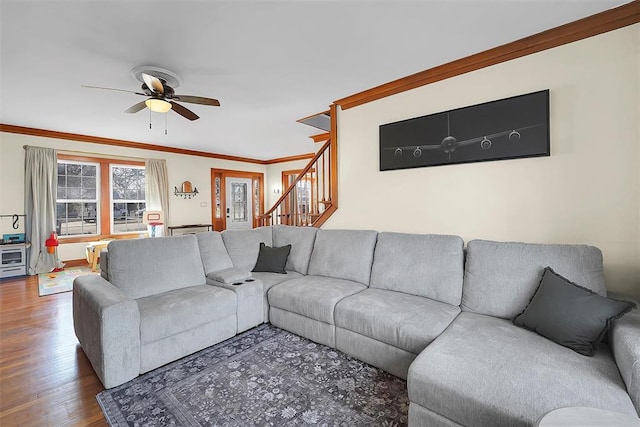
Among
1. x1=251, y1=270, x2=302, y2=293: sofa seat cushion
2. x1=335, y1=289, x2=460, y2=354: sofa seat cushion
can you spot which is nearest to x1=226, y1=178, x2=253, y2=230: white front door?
x1=251, y1=270, x2=302, y2=293: sofa seat cushion

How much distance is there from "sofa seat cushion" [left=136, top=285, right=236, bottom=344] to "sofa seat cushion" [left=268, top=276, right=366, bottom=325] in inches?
17.8

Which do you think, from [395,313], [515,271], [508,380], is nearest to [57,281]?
[395,313]

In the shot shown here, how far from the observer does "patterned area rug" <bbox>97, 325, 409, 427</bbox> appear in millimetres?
1663

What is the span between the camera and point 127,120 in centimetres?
458

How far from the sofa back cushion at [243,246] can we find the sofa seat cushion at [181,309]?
0.63 meters

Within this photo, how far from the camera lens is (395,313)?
6.84ft

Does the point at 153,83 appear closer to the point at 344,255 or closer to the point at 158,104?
the point at 158,104

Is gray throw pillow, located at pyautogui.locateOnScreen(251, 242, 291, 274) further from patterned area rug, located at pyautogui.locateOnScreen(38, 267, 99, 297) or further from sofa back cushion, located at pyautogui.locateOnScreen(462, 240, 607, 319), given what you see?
patterned area rug, located at pyautogui.locateOnScreen(38, 267, 99, 297)

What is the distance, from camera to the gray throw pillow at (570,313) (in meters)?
1.54

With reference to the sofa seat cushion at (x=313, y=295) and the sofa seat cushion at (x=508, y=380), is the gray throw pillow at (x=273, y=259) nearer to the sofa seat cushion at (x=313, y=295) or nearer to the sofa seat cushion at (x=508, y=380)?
the sofa seat cushion at (x=313, y=295)

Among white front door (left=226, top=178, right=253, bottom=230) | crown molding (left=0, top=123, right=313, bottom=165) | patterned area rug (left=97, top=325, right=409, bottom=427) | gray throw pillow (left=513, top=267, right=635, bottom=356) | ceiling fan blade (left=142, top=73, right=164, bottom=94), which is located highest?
crown molding (left=0, top=123, right=313, bottom=165)

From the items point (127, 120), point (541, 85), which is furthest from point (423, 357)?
point (127, 120)

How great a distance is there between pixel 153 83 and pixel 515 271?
334cm

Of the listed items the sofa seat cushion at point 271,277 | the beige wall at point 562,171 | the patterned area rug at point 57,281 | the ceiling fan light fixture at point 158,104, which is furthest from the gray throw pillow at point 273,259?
the patterned area rug at point 57,281
